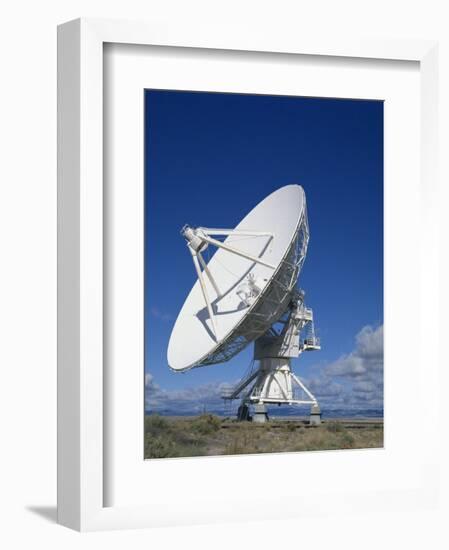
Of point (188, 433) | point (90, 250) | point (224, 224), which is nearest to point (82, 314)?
point (90, 250)

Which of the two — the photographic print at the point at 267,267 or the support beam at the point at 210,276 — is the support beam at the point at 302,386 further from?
the support beam at the point at 210,276

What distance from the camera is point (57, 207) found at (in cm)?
1692

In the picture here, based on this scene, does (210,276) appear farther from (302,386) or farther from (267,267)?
(302,386)

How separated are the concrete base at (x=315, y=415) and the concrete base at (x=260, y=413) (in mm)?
705

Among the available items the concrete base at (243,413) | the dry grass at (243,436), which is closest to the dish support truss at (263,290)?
the concrete base at (243,413)

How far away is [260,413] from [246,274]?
6.50 feet

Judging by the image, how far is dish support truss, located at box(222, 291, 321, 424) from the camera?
1998 cm

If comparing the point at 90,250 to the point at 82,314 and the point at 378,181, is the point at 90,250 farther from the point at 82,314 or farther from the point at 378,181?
the point at 378,181

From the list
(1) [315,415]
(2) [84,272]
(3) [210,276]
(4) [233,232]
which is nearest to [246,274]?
(3) [210,276]

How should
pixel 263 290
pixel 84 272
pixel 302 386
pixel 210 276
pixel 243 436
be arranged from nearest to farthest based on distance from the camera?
pixel 84 272 → pixel 243 436 → pixel 210 276 → pixel 263 290 → pixel 302 386

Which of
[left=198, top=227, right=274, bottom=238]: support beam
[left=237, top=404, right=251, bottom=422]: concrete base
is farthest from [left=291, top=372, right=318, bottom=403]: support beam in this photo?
[left=198, top=227, right=274, bottom=238]: support beam

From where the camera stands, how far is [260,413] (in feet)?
65.7

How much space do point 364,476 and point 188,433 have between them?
7.73 ft

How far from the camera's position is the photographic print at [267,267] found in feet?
61.0
